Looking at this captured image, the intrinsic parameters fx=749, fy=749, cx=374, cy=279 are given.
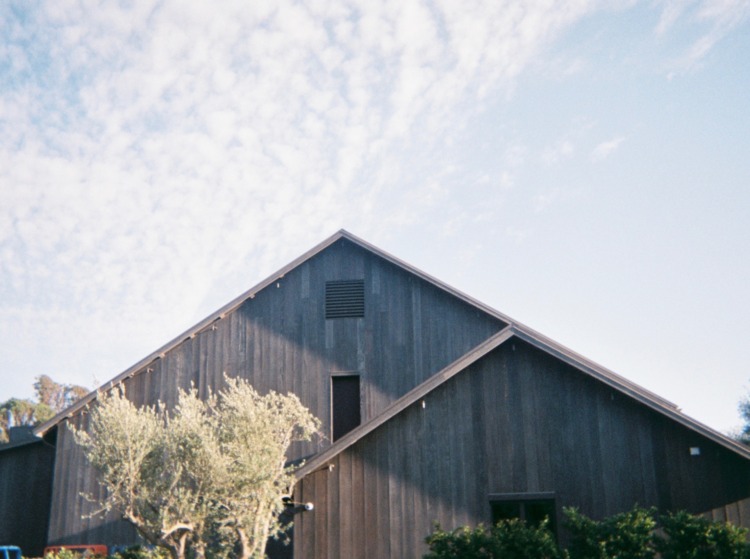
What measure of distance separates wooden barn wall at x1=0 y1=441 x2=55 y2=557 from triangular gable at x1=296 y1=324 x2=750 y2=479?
41.5 feet

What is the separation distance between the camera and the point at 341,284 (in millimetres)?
22922

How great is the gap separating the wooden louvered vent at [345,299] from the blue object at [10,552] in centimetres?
1016

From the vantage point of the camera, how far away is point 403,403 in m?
15.1

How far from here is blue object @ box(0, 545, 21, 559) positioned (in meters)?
18.1

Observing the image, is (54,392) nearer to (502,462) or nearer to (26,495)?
(26,495)

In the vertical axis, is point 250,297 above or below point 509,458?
above

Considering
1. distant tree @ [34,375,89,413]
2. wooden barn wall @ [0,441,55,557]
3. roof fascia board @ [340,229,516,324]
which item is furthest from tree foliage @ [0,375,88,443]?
roof fascia board @ [340,229,516,324]

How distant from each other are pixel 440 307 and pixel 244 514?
31.0 ft

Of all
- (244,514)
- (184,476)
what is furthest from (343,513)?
(184,476)

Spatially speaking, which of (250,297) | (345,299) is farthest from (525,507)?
(250,297)

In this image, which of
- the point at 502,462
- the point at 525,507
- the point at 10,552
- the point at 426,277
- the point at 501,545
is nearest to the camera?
the point at 501,545

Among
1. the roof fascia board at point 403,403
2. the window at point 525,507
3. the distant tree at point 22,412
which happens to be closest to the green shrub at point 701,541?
the window at point 525,507

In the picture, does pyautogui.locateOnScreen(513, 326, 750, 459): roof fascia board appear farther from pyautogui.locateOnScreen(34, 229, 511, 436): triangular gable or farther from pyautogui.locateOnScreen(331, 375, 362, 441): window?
pyautogui.locateOnScreen(331, 375, 362, 441): window

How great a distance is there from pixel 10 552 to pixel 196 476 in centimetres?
674
